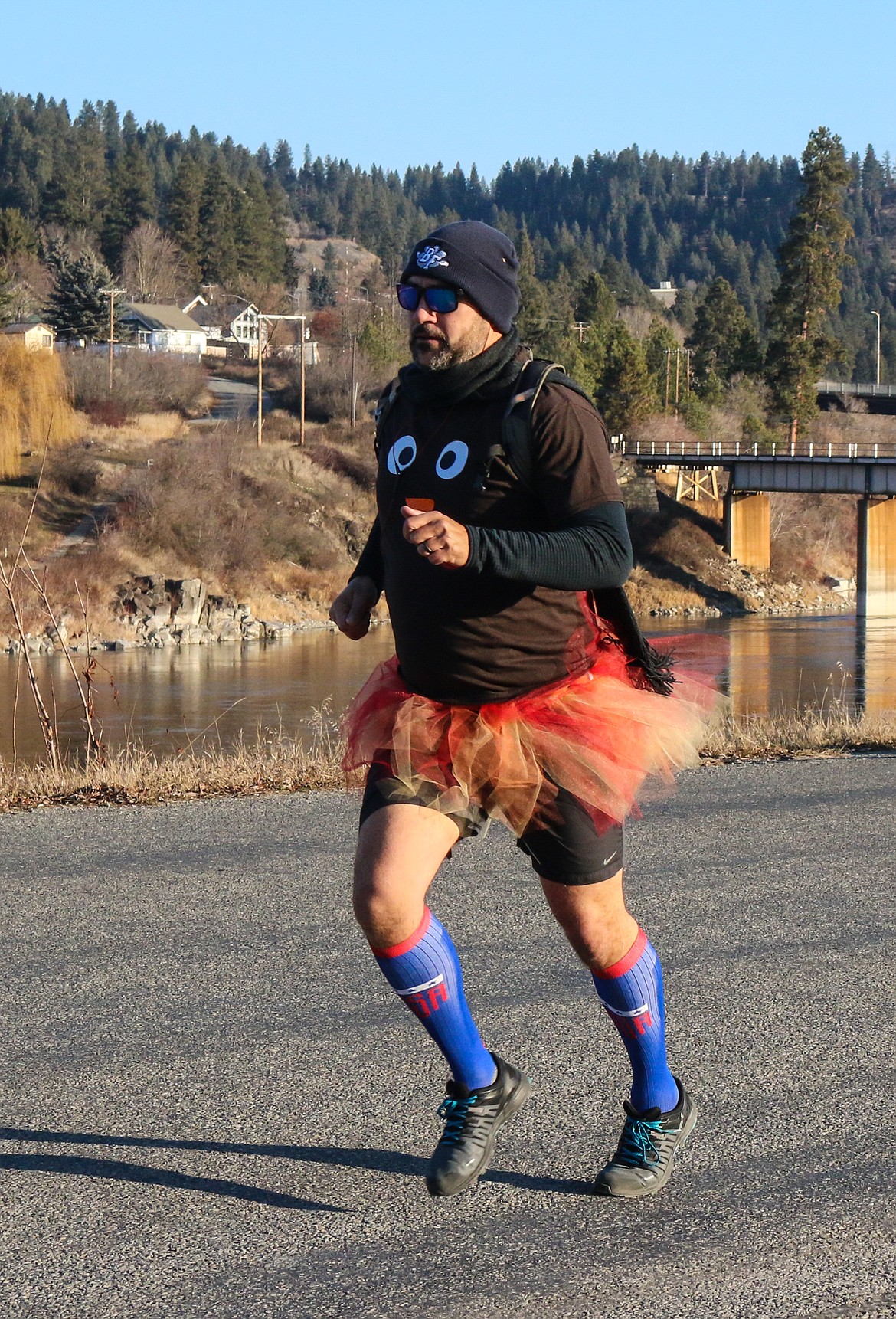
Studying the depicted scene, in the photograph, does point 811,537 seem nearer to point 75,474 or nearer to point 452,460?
point 75,474

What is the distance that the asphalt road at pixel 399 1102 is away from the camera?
3.07 metres

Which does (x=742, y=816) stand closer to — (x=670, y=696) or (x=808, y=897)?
(x=808, y=897)

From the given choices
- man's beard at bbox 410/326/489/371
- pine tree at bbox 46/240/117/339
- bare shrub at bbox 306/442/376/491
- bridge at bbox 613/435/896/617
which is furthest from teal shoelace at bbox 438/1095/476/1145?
pine tree at bbox 46/240/117/339

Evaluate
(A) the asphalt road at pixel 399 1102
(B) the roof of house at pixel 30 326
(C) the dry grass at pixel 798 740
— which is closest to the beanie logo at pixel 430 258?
(A) the asphalt road at pixel 399 1102

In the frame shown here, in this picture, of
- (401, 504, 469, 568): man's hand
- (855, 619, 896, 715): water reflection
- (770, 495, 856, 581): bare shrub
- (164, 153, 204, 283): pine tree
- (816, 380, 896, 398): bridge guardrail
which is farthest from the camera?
(816, 380, 896, 398): bridge guardrail

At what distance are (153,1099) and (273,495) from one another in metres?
57.8

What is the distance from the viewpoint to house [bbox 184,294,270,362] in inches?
4759

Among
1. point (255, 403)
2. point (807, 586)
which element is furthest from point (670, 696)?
point (255, 403)

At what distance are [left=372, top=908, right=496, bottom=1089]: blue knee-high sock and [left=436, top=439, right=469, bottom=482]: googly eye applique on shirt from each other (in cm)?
100

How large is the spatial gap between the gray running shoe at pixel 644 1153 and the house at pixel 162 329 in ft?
348

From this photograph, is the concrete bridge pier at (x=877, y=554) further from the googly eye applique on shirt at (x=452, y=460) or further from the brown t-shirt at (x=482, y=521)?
the googly eye applique on shirt at (x=452, y=460)

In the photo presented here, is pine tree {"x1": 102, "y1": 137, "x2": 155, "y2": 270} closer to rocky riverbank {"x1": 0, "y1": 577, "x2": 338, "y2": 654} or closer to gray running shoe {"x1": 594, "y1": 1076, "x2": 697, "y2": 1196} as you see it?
rocky riverbank {"x1": 0, "y1": 577, "x2": 338, "y2": 654}

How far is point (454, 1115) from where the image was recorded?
11.7ft

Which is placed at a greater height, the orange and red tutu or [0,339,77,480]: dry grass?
[0,339,77,480]: dry grass
